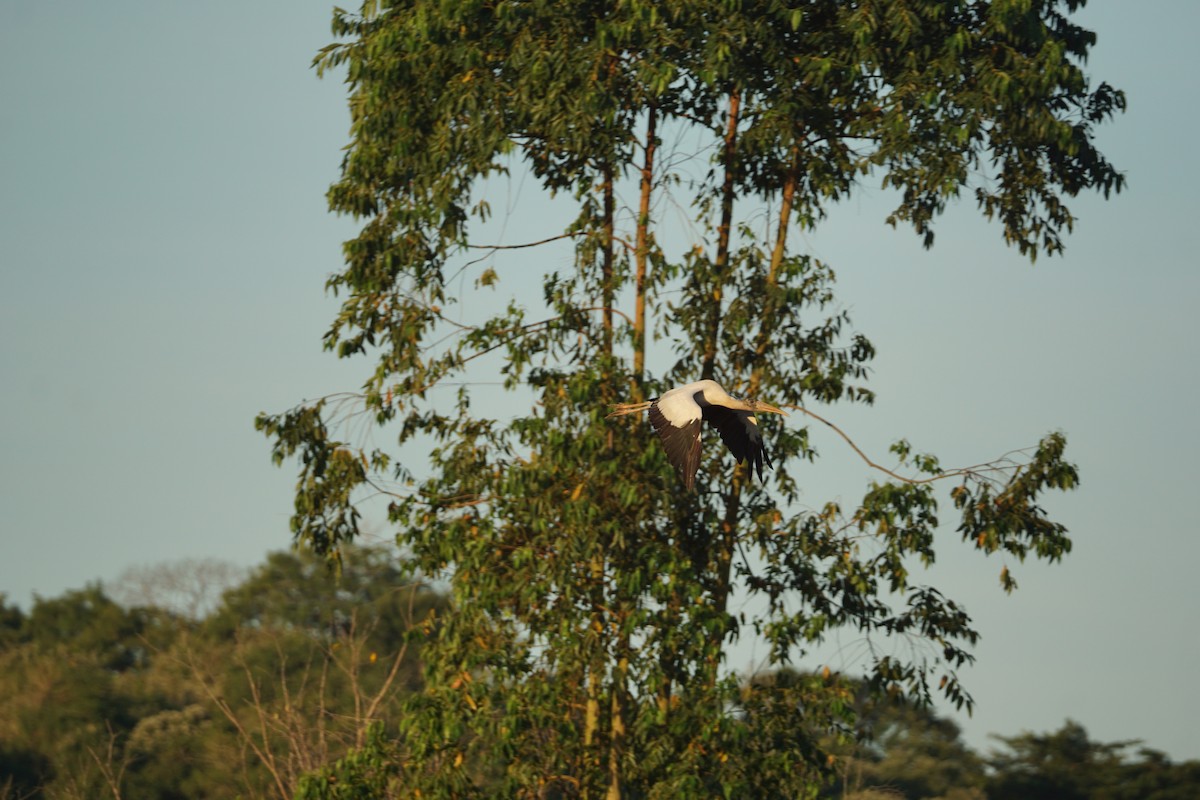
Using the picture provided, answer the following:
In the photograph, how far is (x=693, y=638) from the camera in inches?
384

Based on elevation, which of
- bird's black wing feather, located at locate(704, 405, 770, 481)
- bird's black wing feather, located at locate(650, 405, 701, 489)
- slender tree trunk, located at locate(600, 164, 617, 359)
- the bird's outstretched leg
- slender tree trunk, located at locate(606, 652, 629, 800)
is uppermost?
slender tree trunk, located at locate(600, 164, 617, 359)

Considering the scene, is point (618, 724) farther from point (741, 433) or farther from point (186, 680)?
point (186, 680)

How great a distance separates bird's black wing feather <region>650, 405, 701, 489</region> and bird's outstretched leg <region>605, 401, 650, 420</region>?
0.44 m

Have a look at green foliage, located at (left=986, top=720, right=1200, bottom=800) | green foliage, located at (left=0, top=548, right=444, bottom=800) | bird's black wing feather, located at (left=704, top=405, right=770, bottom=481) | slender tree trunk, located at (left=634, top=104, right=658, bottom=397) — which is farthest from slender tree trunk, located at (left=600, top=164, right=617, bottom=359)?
green foliage, located at (left=986, top=720, right=1200, bottom=800)

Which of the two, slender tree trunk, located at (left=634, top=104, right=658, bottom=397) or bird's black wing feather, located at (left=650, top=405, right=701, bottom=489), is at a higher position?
slender tree trunk, located at (left=634, top=104, right=658, bottom=397)

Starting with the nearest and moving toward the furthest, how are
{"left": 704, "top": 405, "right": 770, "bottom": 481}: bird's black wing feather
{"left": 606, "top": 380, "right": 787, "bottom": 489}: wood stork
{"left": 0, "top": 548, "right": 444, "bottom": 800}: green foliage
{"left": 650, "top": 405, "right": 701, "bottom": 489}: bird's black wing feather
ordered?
{"left": 650, "top": 405, "right": 701, "bottom": 489}: bird's black wing feather
{"left": 606, "top": 380, "right": 787, "bottom": 489}: wood stork
{"left": 704, "top": 405, "right": 770, "bottom": 481}: bird's black wing feather
{"left": 0, "top": 548, "right": 444, "bottom": 800}: green foliage

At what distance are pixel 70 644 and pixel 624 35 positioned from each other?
71.7ft

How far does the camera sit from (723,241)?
11109 millimetres

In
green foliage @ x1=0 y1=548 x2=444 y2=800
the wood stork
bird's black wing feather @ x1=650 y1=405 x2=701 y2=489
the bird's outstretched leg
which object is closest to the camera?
bird's black wing feather @ x1=650 y1=405 x2=701 y2=489

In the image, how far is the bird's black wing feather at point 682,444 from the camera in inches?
309

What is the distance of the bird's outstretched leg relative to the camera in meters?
8.99

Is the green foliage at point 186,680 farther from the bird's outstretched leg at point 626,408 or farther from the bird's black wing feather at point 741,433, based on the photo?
the bird's black wing feather at point 741,433

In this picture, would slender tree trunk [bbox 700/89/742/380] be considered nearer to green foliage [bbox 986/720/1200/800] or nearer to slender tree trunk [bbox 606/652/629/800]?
slender tree trunk [bbox 606/652/629/800]

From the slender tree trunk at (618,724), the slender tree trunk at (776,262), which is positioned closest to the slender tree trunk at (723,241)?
the slender tree trunk at (776,262)
